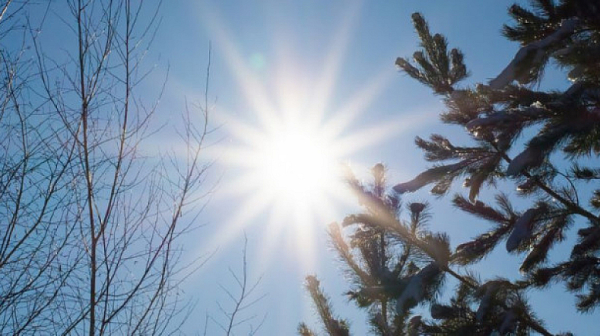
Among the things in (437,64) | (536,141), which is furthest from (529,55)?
(437,64)

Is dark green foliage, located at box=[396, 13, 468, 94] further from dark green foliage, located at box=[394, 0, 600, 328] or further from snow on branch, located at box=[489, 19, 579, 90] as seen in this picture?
snow on branch, located at box=[489, 19, 579, 90]

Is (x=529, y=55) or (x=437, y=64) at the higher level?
(x=437, y=64)

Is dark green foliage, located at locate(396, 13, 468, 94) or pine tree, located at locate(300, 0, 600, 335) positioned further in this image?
dark green foliage, located at locate(396, 13, 468, 94)

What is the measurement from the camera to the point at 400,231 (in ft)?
16.6

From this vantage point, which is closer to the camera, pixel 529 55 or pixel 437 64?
pixel 529 55

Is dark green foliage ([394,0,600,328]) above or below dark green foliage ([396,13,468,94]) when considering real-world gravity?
below

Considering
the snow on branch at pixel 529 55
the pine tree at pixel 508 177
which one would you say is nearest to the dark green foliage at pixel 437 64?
the pine tree at pixel 508 177

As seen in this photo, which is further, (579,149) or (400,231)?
(400,231)

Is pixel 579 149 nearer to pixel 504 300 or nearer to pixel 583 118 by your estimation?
pixel 583 118

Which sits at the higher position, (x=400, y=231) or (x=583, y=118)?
(x=400, y=231)

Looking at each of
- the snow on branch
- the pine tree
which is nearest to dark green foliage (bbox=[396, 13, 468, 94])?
the pine tree

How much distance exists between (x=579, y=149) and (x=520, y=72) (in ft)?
3.55

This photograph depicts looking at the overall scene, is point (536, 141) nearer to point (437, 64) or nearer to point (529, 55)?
point (529, 55)

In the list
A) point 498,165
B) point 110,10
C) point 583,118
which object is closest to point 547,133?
point 583,118
